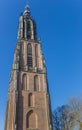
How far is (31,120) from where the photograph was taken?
3788 cm

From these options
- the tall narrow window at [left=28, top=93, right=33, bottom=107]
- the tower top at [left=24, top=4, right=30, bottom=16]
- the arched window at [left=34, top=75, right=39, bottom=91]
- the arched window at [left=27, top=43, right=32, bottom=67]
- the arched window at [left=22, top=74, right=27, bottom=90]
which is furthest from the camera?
the tower top at [left=24, top=4, right=30, bottom=16]

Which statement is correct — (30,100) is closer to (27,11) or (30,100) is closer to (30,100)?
(30,100)

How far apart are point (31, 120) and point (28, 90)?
577 centimetres

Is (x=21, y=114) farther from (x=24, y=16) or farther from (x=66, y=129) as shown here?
(x=24, y=16)

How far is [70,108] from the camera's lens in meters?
40.5

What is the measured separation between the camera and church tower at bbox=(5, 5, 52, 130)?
3725cm

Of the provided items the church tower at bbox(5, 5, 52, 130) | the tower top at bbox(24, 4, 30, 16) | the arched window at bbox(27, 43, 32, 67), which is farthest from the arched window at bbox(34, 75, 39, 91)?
the tower top at bbox(24, 4, 30, 16)

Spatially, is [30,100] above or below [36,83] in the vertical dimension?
below

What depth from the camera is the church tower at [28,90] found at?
37.2m

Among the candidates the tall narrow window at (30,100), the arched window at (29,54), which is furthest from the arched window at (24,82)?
the arched window at (29,54)

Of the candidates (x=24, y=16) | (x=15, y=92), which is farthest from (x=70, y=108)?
(x=24, y=16)

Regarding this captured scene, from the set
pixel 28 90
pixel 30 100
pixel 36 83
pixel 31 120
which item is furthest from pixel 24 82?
pixel 31 120

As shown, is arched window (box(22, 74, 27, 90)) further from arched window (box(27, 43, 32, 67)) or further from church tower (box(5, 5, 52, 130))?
arched window (box(27, 43, 32, 67))

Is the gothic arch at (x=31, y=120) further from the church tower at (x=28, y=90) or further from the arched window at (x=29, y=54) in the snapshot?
the arched window at (x=29, y=54)
